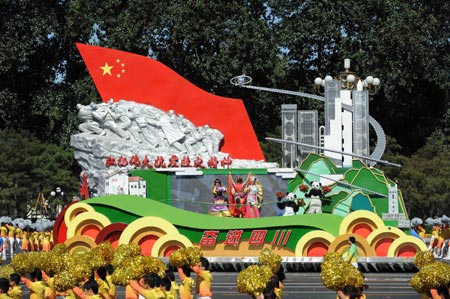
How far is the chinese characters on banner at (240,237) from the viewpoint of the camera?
30109 mm

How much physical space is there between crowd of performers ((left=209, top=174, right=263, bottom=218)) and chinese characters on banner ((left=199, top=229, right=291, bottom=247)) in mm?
1995

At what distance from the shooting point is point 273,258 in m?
17.5

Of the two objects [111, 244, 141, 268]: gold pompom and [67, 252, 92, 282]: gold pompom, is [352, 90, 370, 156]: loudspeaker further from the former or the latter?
[67, 252, 92, 282]: gold pompom

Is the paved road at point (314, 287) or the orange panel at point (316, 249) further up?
the orange panel at point (316, 249)

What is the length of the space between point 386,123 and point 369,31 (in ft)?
18.8

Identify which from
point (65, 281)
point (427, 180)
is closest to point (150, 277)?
point (65, 281)

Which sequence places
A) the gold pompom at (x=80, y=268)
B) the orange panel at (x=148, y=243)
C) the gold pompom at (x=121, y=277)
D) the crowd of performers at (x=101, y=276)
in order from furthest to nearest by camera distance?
the orange panel at (x=148, y=243), the gold pompom at (x=80, y=268), the gold pompom at (x=121, y=277), the crowd of performers at (x=101, y=276)

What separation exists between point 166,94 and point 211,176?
4.63 meters

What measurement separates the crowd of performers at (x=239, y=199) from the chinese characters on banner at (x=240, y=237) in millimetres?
1995

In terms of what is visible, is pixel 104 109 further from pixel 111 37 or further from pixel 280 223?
pixel 111 37

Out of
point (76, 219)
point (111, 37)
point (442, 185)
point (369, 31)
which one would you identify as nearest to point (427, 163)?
point (442, 185)

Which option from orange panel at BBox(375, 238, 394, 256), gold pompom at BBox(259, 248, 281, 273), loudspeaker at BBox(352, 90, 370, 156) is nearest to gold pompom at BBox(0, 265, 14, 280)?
gold pompom at BBox(259, 248, 281, 273)

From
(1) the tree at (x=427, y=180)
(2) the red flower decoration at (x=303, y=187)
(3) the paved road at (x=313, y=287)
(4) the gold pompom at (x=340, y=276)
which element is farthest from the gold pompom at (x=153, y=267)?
(1) the tree at (x=427, y=180)

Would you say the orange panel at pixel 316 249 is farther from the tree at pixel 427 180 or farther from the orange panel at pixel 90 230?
the tree at pixel 427 180
